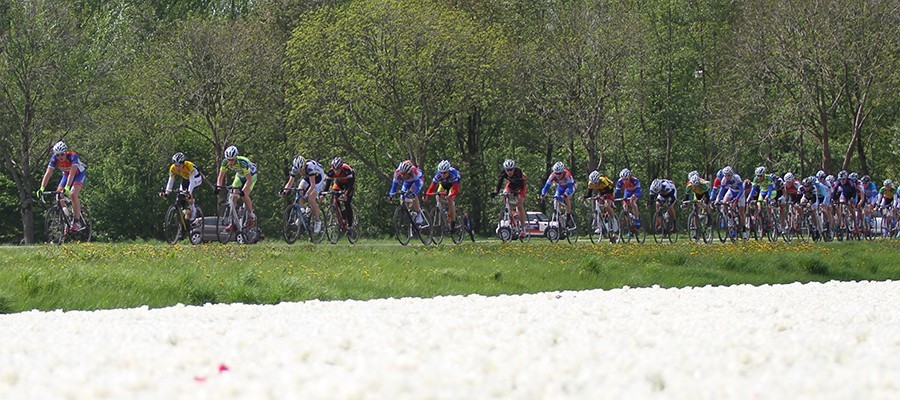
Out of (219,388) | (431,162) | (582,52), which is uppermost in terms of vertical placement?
(582,52)

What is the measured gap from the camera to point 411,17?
153 ft

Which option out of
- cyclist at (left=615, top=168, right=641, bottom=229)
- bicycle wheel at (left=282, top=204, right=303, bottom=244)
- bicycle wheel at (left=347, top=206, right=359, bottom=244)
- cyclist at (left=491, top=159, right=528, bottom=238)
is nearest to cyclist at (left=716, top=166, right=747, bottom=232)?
cyclist at (left=615, top=168, right=641, bottom=229)

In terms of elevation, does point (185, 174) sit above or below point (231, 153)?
below

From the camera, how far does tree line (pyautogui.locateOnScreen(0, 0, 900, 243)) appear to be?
44.9 meters

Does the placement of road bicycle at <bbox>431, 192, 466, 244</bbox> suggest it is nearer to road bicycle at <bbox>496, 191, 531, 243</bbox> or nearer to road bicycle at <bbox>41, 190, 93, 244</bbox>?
road bicycle at <bbox>496, 191, 531, 243</bbox>

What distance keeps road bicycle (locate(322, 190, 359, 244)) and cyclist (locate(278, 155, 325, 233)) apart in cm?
37

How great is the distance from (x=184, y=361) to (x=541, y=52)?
1782 inches

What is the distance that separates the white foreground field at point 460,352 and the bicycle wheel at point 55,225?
12.1 meters

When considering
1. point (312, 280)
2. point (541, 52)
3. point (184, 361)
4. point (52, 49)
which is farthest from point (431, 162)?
point (184, 361)

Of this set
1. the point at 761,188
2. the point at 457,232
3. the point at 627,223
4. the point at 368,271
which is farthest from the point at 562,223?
the point at 368,271

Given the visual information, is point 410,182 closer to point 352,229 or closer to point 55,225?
point 352,229

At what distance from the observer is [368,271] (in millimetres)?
15602

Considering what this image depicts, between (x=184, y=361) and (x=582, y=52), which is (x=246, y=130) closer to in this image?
(x=582, y=52)

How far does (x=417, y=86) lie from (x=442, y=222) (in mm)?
24440
